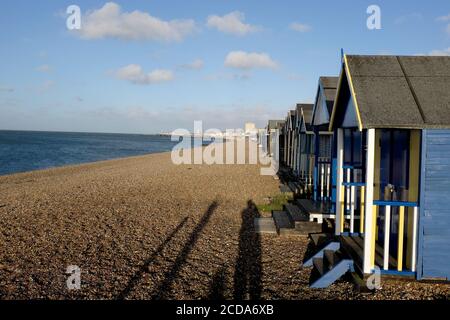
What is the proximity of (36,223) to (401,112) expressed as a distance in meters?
9.11

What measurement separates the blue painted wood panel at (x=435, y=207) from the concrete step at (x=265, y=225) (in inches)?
161

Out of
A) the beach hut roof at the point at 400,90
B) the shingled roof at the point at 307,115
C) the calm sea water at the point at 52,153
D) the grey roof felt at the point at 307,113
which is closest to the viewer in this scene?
the beach hut roof at the point at 400,90

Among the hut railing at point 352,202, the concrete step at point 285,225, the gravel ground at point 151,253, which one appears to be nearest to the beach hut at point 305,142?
the gravel ground at point 151,253

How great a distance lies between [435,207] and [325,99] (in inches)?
213

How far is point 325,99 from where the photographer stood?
1014 centimetres

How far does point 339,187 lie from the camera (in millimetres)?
7273

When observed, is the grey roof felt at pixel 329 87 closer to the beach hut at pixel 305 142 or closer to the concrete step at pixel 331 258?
the concrete step at pixel 331 258

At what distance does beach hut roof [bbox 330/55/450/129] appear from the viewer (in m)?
5.09

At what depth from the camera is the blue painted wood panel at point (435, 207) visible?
17.0 feet

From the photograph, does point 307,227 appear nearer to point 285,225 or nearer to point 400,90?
point 285,225

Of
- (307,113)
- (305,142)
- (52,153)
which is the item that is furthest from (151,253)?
(52,153)

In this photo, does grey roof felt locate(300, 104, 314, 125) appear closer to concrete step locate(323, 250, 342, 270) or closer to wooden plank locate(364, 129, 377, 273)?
concrete step locate(323, 250, 342, 270)
